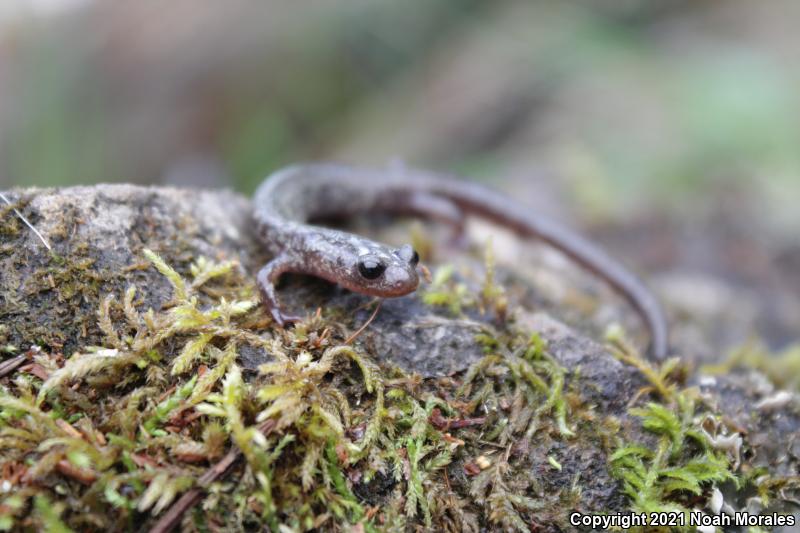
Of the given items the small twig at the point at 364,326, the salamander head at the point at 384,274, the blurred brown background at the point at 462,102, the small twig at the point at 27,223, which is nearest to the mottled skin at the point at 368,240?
the salamander head at the point at 384,274

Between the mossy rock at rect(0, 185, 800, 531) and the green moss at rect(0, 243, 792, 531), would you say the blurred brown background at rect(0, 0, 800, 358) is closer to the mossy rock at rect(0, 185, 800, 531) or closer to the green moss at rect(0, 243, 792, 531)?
the mossy rock at rect(0, 185, 800, 531)

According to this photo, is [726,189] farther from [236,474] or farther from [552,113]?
[236,474]

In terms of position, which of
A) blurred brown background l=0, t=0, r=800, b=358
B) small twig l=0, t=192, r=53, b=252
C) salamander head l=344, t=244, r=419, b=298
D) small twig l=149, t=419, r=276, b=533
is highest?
blurred brown background l=0, t=0, r=800, b=358

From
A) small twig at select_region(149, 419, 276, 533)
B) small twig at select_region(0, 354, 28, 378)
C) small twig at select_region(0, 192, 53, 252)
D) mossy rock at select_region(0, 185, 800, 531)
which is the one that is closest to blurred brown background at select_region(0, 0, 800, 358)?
mossy rock at select_region(0, 185, 800, 531)

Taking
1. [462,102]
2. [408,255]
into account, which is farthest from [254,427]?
[462,102]

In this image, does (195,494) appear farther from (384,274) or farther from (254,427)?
(384,274)

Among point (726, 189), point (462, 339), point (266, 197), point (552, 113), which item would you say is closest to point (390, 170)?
point (266, 197)

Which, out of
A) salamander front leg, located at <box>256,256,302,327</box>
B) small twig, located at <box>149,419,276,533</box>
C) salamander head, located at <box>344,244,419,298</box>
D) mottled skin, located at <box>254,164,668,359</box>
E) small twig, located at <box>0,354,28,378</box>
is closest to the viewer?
small twig, located at <box>149,419,276,533</box>
